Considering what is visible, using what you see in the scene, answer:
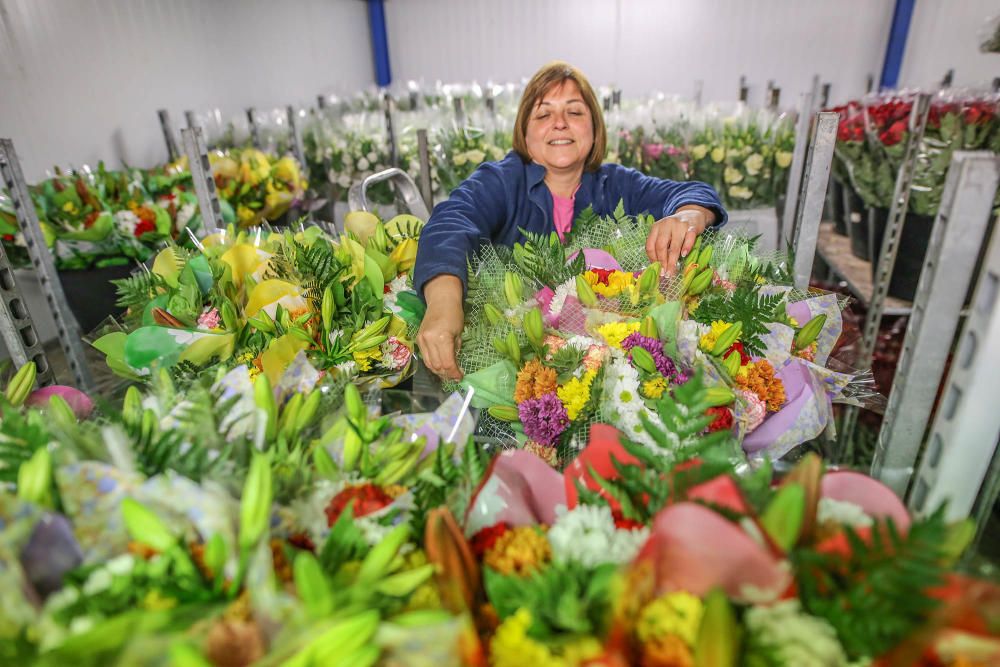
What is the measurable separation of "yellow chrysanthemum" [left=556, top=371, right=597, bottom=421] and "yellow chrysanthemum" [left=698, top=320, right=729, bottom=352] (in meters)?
0.19

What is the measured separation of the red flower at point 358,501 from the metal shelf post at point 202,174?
1.26m

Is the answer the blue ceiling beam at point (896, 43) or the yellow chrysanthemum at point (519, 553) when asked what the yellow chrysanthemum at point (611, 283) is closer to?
the yellow chrysanthemum at point (519, 553)

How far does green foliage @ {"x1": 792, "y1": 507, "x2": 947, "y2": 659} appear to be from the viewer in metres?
0.38

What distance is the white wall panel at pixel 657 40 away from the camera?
7242mm

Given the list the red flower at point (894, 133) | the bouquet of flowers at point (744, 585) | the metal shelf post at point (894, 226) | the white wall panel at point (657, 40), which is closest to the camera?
the bouquet of flowers at point (744, 585)

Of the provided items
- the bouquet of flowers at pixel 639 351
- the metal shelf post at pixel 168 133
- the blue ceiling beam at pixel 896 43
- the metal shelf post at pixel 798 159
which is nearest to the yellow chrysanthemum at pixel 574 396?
the bouquet of flowers at pixel 639 351

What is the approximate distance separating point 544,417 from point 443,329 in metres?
0.27

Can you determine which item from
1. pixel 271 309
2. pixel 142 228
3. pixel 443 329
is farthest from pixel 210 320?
pixel 142 228

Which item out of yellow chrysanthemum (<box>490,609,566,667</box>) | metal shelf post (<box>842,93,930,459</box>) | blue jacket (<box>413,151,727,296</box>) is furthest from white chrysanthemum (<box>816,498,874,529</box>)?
metal shelf post (<box>842,93,930,459</box>)

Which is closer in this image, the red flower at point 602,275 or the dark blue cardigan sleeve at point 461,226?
the red flower at point 602,275

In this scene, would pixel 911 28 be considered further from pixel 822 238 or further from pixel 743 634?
pixel 743 634

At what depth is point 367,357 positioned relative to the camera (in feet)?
3.60

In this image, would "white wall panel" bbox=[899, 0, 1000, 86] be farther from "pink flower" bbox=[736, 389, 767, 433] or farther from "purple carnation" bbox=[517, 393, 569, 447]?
"purple carnation" bbox=[517, 393, 569, 447]

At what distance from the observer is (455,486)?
0.58 m
